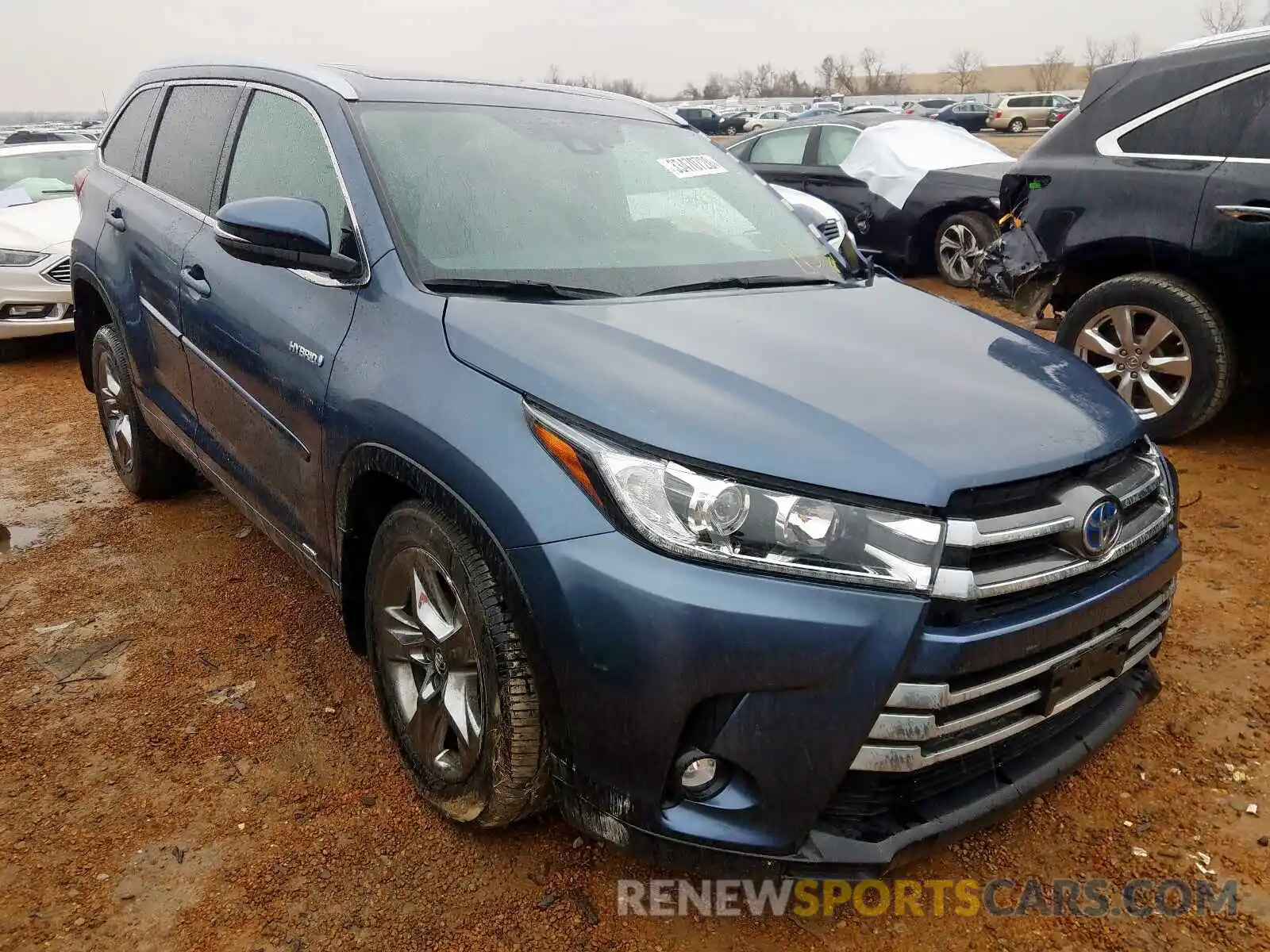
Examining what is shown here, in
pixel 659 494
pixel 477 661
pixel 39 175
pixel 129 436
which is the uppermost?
pixel 659 494

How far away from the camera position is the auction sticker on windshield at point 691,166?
298 cm

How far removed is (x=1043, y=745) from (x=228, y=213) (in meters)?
2.24

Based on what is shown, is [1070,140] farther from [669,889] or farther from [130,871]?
[130,871]

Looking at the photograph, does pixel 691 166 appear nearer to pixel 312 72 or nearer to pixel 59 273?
pixel 312 72

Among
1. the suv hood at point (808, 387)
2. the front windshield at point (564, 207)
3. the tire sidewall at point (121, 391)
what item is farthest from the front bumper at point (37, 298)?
the suv hood at point (808, 387)

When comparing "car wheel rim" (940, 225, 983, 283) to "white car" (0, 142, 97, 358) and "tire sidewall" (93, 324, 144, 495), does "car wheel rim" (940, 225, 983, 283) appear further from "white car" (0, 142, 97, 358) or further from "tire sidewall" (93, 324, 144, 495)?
"white car" (0, 142, 97, 358)

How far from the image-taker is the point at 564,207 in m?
2.53

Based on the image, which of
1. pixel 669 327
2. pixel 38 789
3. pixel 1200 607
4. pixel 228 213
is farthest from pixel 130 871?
pixel 1200 607

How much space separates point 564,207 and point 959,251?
6.50 metres

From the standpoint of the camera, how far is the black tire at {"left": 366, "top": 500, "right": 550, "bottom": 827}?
6.05 ft

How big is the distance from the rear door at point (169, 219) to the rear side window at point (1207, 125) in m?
4.03

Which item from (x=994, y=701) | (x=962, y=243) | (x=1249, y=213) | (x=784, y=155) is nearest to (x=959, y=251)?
(x=962, y=243)

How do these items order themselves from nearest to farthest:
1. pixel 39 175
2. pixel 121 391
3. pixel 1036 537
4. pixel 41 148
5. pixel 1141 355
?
pixel 1036 537
pixel 121 391
pixel 1141 355
pixel 39 175
pixel 41 148

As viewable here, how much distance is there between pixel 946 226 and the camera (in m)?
8.27
